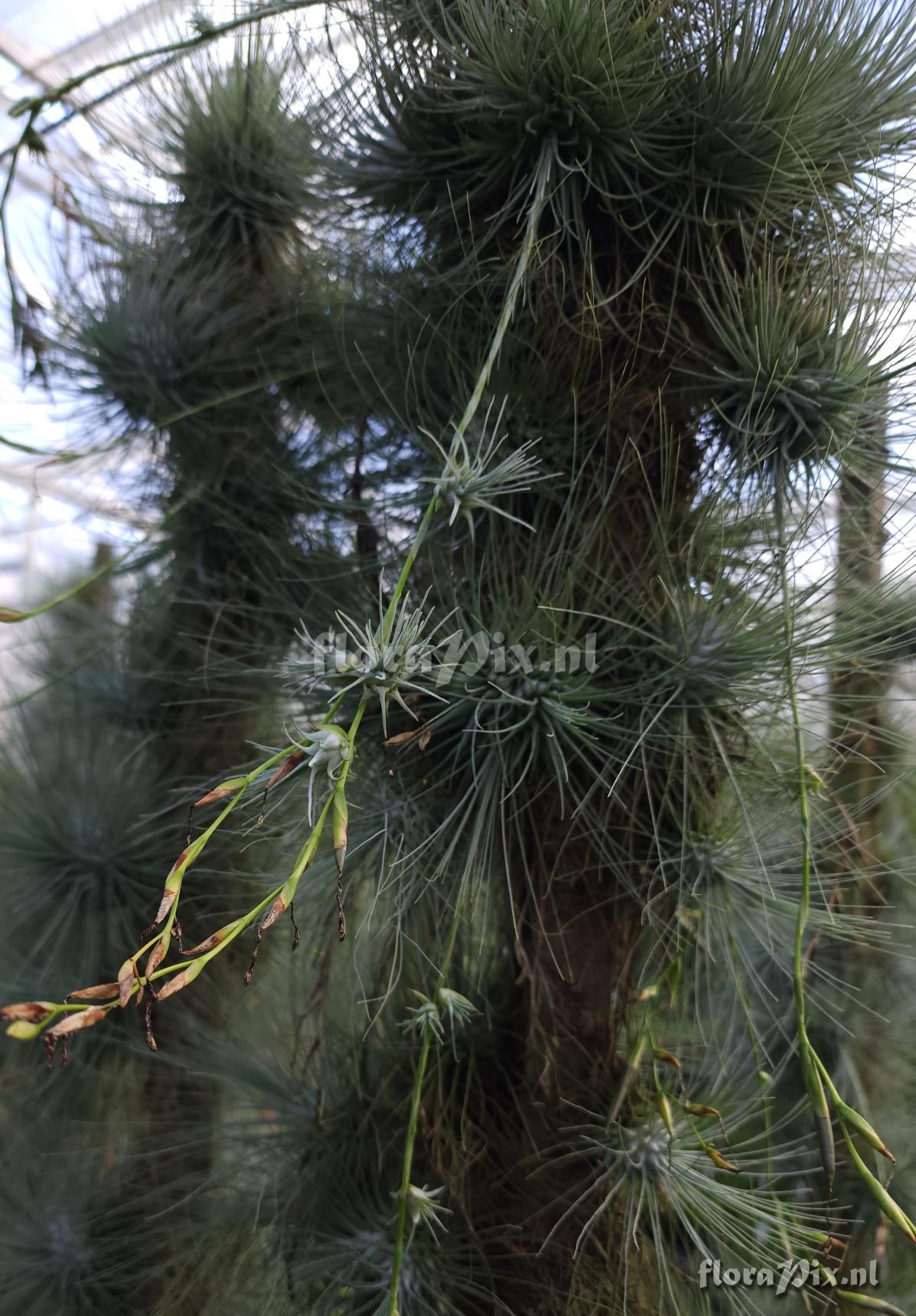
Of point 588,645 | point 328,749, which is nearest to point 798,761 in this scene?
point 588,645

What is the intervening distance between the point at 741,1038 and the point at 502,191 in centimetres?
47

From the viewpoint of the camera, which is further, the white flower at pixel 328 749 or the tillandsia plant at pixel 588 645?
the tillandsia plant at pixel 588 645

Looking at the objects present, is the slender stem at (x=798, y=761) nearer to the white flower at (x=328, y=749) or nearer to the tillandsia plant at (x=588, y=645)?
the tillandsia plant at (x=588, y=645)

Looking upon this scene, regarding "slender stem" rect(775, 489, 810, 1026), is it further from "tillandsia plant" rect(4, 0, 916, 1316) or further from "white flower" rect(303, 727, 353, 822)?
"white flower" rect(303, 727, 353, 822)

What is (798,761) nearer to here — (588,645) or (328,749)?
(588,645)

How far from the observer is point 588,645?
1.52ft

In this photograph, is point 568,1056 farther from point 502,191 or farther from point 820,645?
point 502,191

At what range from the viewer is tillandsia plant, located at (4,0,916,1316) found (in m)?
0.45

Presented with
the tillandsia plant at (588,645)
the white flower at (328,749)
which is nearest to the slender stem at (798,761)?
the tillandsia plant at (588,645)

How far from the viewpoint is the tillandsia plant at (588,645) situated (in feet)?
1.48

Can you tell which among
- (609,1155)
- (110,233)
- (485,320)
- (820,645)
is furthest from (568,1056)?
(110,233)

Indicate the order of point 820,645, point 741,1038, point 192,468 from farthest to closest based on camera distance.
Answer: point 192,468 < point 741,1038 < point 820,645

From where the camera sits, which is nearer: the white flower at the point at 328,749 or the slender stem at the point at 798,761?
the white flower at the point at 328,749

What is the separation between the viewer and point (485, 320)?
514 millimetres
